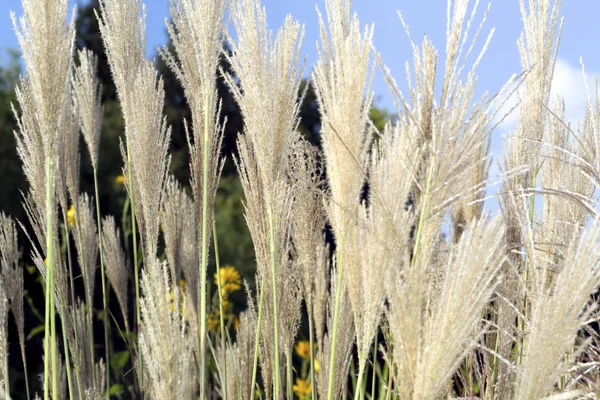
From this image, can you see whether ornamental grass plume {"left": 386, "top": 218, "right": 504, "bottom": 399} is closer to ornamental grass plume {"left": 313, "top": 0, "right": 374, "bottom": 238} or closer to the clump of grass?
the clump of grass

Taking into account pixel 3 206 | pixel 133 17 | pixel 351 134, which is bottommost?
pixel 3 206

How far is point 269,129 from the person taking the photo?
69.4 inches

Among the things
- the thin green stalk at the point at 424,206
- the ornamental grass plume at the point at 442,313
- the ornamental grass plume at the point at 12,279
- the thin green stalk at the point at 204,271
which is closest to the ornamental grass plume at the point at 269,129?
the thin green stalk at the point at 204,271

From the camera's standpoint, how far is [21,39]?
1.74 m

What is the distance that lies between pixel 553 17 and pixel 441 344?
2059 mm

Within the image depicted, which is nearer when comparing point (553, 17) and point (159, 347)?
point (159, 347)

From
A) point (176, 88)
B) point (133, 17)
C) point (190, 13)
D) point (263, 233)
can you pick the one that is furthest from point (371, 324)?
point (176, 88)

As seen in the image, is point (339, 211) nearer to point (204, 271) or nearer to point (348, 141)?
point (348, 141)

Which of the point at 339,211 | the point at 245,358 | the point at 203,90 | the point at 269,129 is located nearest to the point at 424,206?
the point at 339,211

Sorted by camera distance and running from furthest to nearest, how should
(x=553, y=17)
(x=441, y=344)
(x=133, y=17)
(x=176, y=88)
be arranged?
1. (x=176, y=88)
2. (x=553, y=17)
3. (x=133, y=17)
4. (x=441, y=344)

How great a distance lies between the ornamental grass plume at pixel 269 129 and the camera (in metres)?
1.76

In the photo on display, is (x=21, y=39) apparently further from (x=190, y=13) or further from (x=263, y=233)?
(x=263, y=233)

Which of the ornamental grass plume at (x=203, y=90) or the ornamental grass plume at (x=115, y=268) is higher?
the ornamental grass plume at (x=203, y=90)

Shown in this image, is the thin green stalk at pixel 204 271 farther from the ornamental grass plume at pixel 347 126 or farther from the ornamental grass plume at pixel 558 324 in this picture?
the ornamental grass plume at pixel 558 324
